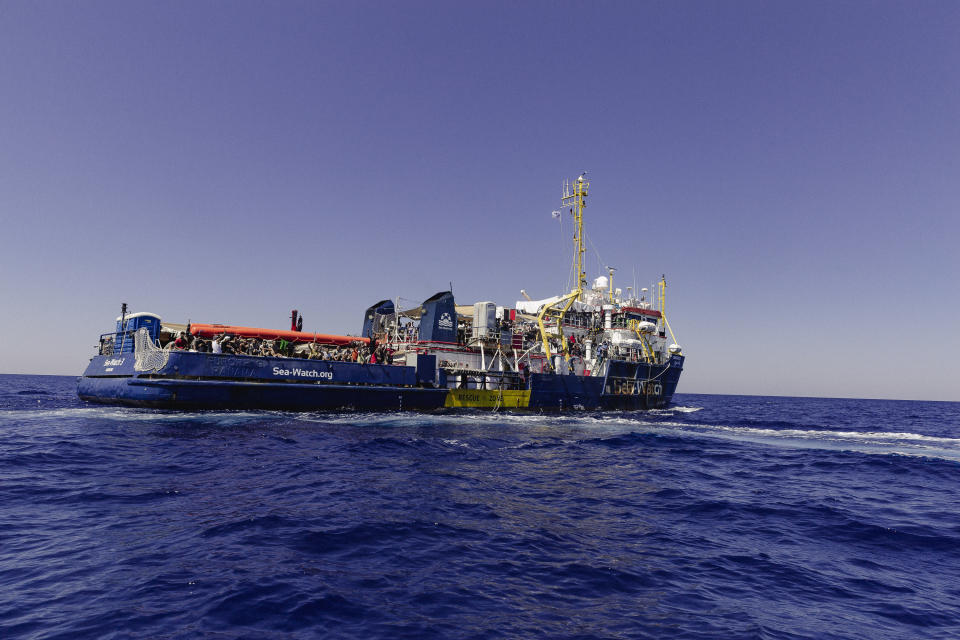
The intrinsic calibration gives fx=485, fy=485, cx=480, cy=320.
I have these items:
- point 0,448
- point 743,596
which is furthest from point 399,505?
point 0,448

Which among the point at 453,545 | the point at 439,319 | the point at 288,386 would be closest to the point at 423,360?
the point at 439,319

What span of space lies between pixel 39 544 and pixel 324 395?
769 inches

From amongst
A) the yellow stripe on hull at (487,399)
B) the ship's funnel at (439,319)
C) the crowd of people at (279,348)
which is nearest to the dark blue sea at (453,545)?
the crowd of people at (279,348)

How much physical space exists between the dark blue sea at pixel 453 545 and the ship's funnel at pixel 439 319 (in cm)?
1493

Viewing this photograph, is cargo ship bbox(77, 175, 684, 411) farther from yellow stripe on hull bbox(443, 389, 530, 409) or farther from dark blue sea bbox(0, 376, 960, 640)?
dark blue sea bbox(0, 376, 960, 640)

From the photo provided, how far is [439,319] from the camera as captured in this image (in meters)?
30.9

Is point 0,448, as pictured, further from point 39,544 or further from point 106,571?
point 106,571

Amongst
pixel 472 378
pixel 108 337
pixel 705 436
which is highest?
pixel 108 337

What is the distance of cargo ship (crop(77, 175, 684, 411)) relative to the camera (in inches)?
952

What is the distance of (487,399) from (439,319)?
5950mm

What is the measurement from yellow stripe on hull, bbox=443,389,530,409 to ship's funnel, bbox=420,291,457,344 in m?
3.60

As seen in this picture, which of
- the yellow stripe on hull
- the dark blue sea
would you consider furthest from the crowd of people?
the dark blue sea

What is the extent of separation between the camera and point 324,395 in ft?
86.6

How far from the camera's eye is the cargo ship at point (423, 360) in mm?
24188
